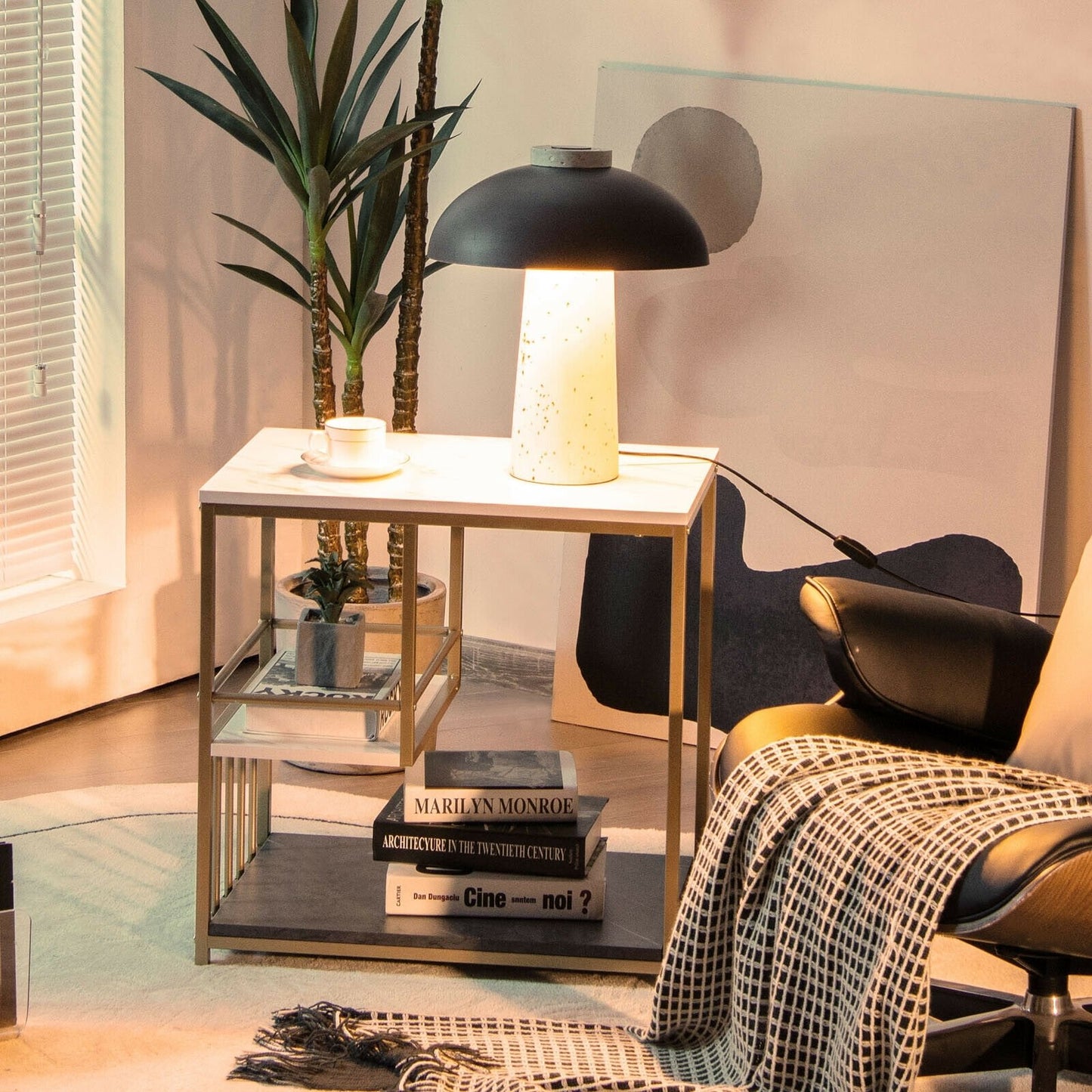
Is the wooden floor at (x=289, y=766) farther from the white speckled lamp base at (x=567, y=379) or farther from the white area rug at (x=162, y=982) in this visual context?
the white speckled lamp base at (x=567, y=379)

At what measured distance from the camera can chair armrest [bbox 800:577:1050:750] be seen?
7.43ft

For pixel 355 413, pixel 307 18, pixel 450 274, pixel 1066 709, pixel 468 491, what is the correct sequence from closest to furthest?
pixel 1066 709, pixel 468 491, pixel 307 18, pixel 355 413, pixel 450 274

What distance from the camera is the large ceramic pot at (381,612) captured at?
3334 millimetres

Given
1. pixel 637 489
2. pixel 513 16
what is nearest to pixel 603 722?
pixel 637 489

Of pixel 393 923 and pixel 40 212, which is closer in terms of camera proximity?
pixel 393 923

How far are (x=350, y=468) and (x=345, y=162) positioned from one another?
0.94m

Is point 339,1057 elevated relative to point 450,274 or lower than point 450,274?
lower

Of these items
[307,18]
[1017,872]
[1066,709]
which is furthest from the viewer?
[307,18]

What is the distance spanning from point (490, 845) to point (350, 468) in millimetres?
602

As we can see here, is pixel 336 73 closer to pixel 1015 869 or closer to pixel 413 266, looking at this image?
pixel 413 266

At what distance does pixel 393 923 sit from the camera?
98.0 inches

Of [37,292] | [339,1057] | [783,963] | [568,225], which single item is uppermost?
[568,225]

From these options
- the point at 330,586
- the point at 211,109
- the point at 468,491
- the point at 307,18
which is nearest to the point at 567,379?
the point at 468,491

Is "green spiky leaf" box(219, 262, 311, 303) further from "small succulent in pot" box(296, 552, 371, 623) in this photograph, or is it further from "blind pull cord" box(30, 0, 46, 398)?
"small succulent in pot" box(296, 552, 371, 623)
